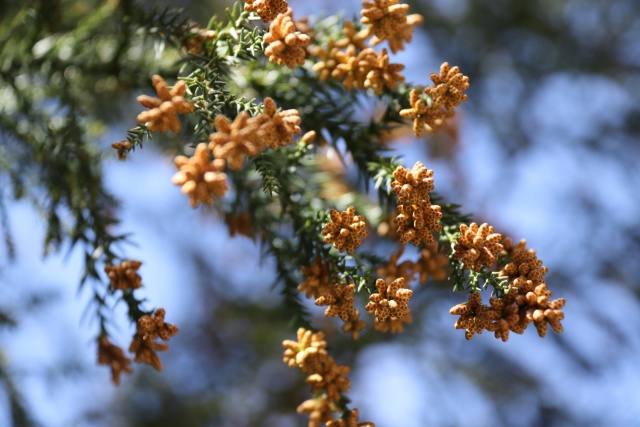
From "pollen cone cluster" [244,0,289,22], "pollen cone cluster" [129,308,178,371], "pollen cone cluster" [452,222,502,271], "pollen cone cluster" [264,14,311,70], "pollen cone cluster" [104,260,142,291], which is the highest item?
"pollen cone cluster" [244,0,289,22]

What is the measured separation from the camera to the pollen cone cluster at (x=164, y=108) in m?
0.87

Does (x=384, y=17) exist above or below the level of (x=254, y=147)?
above

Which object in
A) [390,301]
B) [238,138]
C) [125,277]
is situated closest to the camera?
[238,138]

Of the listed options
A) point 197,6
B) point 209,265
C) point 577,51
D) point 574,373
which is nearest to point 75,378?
point 209,265

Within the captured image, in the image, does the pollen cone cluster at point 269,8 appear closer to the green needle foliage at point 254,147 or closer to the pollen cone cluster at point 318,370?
the green needle foliage at point 254,147

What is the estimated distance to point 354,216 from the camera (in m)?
0.98

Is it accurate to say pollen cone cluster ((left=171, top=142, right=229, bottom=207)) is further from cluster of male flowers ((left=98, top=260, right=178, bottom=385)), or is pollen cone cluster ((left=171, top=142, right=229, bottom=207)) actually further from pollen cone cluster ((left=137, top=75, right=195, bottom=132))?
cluster of male flowers ((left=98, top=260, right=178, bottom=385))

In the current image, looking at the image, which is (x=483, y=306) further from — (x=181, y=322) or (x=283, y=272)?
(x=181, y=322)

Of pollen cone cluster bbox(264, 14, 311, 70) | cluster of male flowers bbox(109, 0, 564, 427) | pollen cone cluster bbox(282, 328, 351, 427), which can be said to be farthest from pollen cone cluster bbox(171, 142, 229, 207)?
pollen cone cluster bbox(282, 328, 351, 427)

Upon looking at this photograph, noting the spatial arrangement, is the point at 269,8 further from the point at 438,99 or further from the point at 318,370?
the point at 318,370

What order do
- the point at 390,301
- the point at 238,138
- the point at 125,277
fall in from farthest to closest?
the point at 125,277 → the point at 390,301 → the point at 238,138

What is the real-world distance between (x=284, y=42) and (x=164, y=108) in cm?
19

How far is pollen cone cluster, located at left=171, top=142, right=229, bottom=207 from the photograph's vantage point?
0.81 m

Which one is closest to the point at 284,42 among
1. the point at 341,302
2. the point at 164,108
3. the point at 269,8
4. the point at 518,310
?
the point at 269,8
